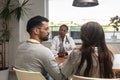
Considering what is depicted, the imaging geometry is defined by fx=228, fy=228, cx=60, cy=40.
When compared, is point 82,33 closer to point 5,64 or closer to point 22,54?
point 22,54

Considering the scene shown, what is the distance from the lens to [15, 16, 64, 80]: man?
202 centimetres

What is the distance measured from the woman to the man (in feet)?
0.58

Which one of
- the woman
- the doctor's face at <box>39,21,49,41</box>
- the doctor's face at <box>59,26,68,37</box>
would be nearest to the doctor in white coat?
the doctor's face at <box>59,26,68,37</box>

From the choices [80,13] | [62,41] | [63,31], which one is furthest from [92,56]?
[80,13]

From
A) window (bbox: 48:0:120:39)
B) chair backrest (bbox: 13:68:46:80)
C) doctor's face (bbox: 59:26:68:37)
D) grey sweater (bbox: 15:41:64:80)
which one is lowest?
chair backrest (bbox: 13:68:46:80)

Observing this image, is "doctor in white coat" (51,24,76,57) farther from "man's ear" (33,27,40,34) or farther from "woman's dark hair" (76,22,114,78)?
"woman's dark hair" (76,22,114,78)

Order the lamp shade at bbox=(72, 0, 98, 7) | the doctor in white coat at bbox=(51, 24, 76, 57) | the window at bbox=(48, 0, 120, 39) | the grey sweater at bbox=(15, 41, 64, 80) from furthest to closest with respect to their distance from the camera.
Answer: the window at bbox=(48, 0, 120, 39) < the doctor in white coat at bbox=(51, 24, 76, 57) < the lamp shade at bbox=(72, 0, 98, 7) < the grey sweater at bbox=(15, 41, 64, 80)

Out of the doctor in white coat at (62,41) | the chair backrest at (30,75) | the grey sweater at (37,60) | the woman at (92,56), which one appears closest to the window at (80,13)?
the doctor in white coat at (62,41)

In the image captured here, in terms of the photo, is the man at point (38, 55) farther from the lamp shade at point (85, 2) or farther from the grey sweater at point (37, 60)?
the lamp shade at point (85, 2)

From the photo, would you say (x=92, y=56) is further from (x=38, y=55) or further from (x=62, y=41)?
(x=62, y=41)

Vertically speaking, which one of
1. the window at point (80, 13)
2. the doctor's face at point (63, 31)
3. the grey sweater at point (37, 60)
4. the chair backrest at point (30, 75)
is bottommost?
the chair backrest at point (30, 75)

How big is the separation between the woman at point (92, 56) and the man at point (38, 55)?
0.18 metres

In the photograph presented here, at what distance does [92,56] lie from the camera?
1.89 metres

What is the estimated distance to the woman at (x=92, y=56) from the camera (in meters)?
1.89
